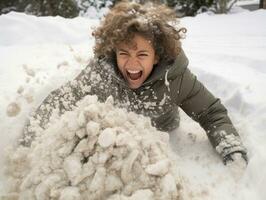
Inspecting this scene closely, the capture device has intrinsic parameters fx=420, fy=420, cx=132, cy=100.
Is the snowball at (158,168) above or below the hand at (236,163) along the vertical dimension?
above

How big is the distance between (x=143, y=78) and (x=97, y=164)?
1.98ft

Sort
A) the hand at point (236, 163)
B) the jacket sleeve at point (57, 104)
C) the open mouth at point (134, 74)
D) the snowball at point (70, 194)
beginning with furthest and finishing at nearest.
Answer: the open mouth at point (134, 74), the jacket sleeve at point (57, 104), the hand at point (236, 163), the snowball at point (70, 194)

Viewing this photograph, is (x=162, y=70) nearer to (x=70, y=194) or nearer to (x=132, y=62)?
(x=132, y=62)

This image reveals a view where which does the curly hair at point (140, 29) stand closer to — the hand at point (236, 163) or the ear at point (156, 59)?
the ear at point (156, 59)

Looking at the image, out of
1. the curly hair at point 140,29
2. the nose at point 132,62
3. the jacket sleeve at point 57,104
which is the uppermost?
the curly hair at point 140,29

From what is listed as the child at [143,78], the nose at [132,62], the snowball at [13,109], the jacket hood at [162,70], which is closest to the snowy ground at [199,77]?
the snowball at [13,109]

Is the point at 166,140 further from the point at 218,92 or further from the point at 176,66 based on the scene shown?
the point at 218,92

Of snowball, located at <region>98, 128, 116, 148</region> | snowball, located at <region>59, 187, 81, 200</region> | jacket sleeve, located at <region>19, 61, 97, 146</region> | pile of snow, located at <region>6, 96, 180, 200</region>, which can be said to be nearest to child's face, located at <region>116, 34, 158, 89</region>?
jacket sleeve, located at <region>19, 61, 97, 146</region>

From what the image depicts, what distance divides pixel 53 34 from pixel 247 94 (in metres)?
2.07

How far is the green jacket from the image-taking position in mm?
1939

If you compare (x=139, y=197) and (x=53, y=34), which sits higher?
(x=139, y=197)

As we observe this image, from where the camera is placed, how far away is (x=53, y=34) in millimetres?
3725

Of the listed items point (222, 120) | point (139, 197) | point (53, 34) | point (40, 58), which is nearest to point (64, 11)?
point (53, 34)

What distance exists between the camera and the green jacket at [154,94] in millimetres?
1939
